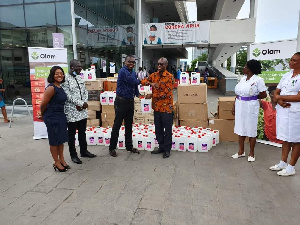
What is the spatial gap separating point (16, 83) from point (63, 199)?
34.3ft

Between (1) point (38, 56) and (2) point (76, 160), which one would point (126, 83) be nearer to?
(2) point (76, 160)

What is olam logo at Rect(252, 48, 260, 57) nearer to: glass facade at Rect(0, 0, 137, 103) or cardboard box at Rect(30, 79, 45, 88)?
cardboard box at Rect(30, 79, 45, 88)

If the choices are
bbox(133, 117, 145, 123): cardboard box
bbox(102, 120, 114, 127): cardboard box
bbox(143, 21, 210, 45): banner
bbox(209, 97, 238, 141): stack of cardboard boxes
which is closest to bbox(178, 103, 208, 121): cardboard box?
bbox(209, 97, 238, 141): stack of cardboard boxes

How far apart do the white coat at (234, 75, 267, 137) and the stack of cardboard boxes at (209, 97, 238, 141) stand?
3.73ft

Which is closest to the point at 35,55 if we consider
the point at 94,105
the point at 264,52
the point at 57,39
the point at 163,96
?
the point at 57,39

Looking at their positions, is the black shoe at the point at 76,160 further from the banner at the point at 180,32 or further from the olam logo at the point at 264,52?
the banner at the point at 180,32

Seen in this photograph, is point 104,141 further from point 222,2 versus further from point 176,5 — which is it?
point 176,5

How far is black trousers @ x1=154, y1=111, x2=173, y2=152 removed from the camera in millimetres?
4258

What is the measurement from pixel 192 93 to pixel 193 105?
0.93ft

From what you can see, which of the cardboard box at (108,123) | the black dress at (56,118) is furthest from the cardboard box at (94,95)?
the black dress at (56,118)

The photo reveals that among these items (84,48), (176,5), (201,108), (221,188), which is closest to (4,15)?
(84,48)

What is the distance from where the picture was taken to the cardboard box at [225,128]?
524 cm

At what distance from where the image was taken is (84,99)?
407 cm

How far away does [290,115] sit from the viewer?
3.34m
